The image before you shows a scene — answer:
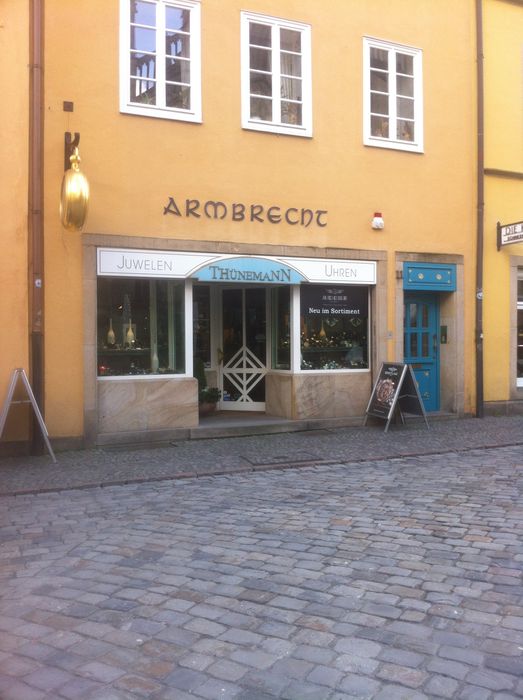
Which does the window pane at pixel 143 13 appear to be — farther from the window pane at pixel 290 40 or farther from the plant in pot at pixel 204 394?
the plant in pot at pixel 204 394

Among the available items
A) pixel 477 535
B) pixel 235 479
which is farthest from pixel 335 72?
pixel 477 535

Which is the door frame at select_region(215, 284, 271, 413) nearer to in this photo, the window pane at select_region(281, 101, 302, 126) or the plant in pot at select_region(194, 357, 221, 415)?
the plant in pot at select_region(194, 357, 221, 415)

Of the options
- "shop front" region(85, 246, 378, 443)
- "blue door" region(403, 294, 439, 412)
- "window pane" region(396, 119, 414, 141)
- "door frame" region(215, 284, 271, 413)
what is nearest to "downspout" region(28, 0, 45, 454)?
"shop front" region(85, 246, 378, 443)

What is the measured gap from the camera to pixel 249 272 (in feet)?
35.6

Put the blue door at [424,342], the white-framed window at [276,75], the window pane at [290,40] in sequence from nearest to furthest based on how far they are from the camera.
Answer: the white-framed window at [276,75] < the window pane at [290,40] < the blue door at [424,342]

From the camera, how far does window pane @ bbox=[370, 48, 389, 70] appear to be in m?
12.0

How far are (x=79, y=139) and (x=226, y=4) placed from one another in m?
3.19

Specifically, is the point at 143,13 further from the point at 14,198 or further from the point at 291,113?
the point at 14,198

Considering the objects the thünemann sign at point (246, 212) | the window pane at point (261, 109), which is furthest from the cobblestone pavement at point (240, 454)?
the window pane at point (261, 109)

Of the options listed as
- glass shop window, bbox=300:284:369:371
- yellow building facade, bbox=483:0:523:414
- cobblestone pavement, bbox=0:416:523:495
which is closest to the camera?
cobblestone pavement, bbox=0:416:523:495

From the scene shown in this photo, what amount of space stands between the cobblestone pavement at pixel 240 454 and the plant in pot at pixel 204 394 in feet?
4.97

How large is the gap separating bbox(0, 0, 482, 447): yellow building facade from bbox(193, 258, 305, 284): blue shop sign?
0.11ft

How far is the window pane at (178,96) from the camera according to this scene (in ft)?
34.3

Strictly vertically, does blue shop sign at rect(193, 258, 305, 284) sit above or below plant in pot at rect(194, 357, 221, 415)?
above
